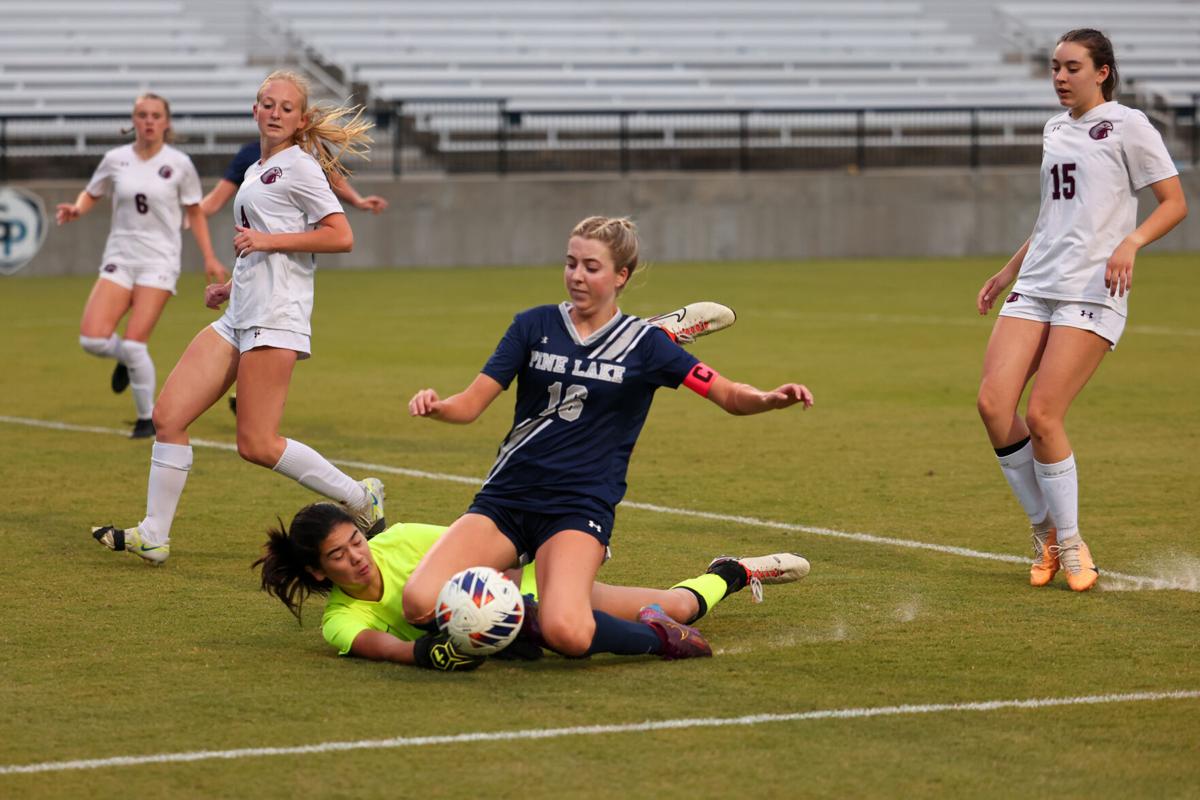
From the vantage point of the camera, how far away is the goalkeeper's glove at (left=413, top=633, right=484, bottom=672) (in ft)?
18.6

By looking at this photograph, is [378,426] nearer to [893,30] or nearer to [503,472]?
[503,472]

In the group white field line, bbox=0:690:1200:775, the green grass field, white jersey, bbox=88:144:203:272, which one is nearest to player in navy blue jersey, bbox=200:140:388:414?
white jersey, bbox=88:144:203:272

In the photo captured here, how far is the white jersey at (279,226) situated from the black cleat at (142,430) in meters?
4.15

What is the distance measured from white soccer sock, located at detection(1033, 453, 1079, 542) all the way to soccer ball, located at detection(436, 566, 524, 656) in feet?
8.00

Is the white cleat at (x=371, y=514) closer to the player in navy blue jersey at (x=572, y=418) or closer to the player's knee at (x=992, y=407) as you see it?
the player in navy blue jersey at (x=572, y=418)

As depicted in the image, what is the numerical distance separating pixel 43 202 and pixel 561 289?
8.15 m

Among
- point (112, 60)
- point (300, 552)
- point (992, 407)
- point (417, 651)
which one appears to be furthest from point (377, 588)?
point (112, 60)

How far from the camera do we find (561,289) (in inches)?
904

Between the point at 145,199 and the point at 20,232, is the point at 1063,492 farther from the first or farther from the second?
the point at 20,232

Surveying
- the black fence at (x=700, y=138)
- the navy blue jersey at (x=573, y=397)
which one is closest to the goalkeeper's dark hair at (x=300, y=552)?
the navy blue jersey at (x=573, y=397)

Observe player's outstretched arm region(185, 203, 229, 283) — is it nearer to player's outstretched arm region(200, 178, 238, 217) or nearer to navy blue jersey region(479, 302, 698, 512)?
player's outstretched arm region(200, 178, 238, 217)

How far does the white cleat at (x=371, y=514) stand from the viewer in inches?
294

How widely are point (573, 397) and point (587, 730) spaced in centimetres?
147

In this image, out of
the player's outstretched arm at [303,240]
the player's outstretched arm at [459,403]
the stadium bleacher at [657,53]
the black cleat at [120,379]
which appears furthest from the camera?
the stadium bleacher at [657,53]
